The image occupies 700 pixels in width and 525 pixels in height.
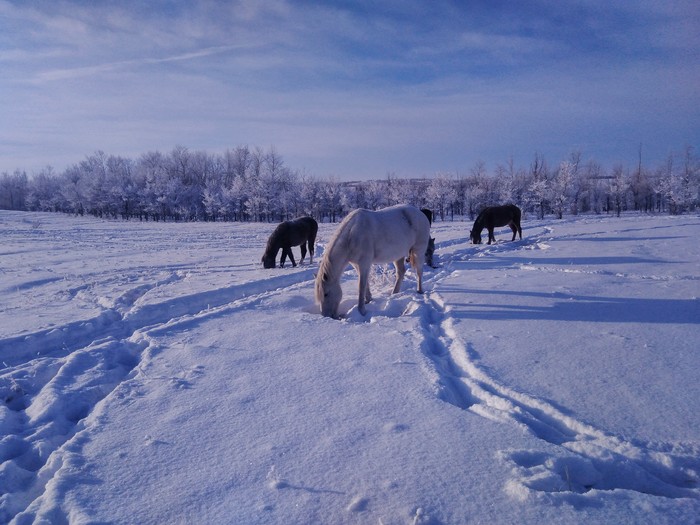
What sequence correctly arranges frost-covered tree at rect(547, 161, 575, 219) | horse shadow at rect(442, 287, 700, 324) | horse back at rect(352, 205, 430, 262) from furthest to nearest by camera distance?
frost-covered tree at rect(547, 161, 575, 219) < horse back at rect(352, 205, 430, 262) < horse shadow at rect(442, 287, 700, 324)

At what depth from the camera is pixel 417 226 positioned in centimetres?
834

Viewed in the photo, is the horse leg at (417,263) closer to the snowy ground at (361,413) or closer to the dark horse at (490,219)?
the snowy ground at (361,413)

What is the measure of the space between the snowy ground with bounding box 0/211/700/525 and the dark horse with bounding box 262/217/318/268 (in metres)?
5.70

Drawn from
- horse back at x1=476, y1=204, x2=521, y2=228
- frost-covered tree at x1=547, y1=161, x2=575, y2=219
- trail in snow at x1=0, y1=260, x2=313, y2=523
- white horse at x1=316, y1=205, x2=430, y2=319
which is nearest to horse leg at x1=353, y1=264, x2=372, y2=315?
white horse at x1=316, y1=205, x2=430, y2=319

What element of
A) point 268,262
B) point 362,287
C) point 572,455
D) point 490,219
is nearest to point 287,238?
point 268,262

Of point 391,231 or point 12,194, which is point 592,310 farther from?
point 12,194

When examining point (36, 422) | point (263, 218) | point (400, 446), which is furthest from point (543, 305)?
point (263, 218)

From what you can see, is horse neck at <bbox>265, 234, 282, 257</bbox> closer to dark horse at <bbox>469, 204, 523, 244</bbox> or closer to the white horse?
the white horse

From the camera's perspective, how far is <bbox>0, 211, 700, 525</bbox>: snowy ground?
7.64 feet

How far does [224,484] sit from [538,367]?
10.8 ft

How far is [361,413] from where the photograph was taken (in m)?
3.33

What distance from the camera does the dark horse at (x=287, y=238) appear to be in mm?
12844

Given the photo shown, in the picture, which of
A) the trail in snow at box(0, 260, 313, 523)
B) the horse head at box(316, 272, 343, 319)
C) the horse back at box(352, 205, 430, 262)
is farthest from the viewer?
the horse back at box(352, 205, 430, 262)

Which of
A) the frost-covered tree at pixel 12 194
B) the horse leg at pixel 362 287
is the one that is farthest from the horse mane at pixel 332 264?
the frost-covered tree at pixel 12 194
